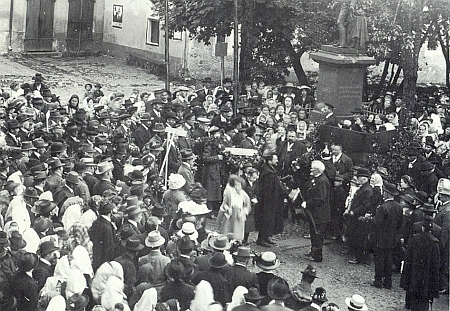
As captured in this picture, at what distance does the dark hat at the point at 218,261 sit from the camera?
23.1ft

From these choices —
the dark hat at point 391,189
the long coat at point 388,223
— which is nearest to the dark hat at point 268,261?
the long coat at point 388,223

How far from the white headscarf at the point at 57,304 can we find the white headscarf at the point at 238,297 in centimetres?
163

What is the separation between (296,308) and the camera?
654cm

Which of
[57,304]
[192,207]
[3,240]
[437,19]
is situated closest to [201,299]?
[57,304]

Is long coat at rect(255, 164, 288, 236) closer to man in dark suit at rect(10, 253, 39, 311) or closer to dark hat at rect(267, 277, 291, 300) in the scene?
dark hat at rect(267, 277, 291, 300)

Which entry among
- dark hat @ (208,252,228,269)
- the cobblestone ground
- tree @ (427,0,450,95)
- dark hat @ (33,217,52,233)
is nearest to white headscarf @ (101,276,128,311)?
dark hat @ (208,252,228,269)

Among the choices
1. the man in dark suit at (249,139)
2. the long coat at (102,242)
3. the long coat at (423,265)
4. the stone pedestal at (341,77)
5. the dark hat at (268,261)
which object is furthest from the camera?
the stone pedestal at (341,77)

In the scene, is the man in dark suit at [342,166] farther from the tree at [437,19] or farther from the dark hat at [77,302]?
the tree at [437,19]

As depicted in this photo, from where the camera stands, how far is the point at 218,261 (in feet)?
23.2

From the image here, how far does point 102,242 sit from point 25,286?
129cm

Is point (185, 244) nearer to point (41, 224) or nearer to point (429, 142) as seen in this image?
point (41, 224)

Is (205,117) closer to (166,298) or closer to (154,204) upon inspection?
(154,204)

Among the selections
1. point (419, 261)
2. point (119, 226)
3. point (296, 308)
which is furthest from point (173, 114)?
point (296, 308)

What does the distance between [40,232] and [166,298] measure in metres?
2.20
